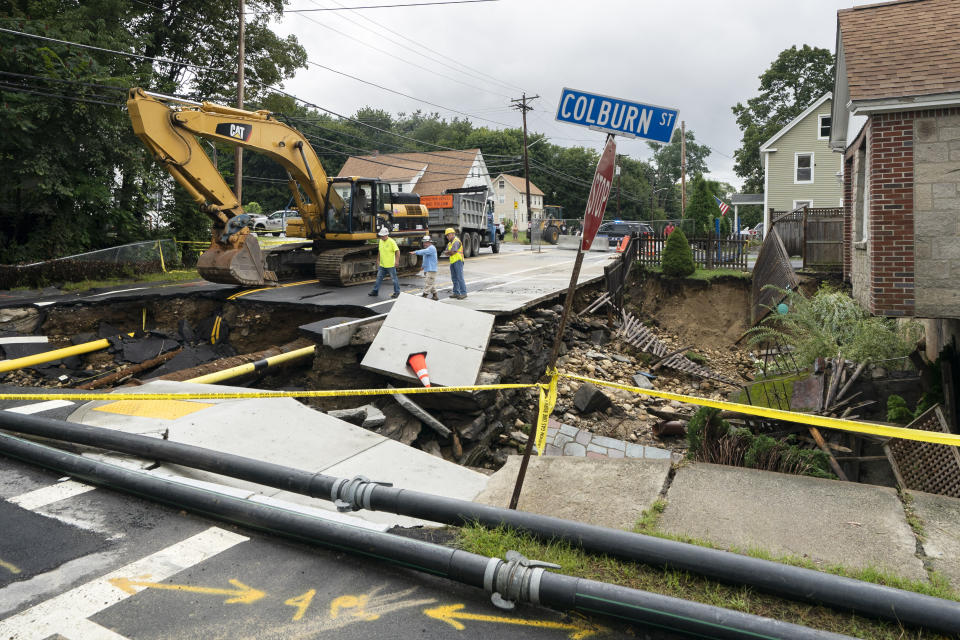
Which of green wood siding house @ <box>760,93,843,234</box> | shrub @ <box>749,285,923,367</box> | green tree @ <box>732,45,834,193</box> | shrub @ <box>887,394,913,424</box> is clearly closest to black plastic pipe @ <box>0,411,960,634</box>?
shrub @ <box>887,394,913,424</box>

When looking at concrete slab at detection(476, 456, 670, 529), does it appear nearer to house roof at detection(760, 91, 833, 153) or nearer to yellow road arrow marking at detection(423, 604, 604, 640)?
yellow road arrow marking at detection(423, 604, 604, 640)

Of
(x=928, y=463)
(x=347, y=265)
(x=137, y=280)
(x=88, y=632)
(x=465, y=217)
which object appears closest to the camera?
(x=88, y=632)

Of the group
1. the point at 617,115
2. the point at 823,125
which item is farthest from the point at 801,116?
the point at 617,115

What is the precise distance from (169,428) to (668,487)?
4843mm

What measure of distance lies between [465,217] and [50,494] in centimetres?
2375

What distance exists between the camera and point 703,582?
3355mm

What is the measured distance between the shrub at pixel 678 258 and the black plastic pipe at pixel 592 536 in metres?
18.7

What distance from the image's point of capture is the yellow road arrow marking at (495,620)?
10.0 ft

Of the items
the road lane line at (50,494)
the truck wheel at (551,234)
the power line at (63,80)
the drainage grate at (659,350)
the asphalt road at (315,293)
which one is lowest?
the drainage grate at (659,350)

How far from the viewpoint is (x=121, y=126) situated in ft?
63.0

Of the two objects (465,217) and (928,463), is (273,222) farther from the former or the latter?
(928,463)

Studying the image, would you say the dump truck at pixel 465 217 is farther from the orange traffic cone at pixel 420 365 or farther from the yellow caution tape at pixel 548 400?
the yellow caution tape at pixel 548 400

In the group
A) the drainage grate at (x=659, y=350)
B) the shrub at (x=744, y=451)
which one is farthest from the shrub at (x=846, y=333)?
the shrub at (x=744, y=451)

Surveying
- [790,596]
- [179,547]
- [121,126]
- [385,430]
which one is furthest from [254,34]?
[790,596]
